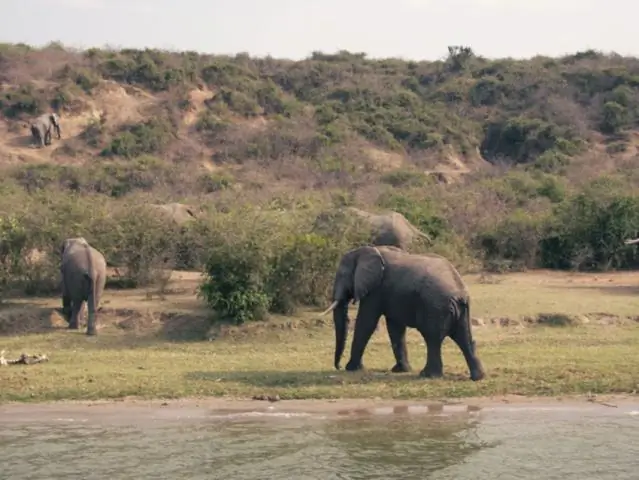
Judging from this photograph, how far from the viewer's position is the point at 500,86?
5662 centimetres

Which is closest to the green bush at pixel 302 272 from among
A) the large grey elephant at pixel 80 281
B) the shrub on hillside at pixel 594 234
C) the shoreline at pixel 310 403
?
the large grey elephant at pixel 80 281

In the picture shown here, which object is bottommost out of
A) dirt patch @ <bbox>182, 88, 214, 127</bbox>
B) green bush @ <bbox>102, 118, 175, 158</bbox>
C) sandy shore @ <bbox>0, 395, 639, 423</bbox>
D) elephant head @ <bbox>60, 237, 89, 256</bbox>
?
sandy shore @ <bbox>0, 395, 639, 423</bbox>

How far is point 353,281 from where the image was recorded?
13141 millimetres

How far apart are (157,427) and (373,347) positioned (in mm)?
4865

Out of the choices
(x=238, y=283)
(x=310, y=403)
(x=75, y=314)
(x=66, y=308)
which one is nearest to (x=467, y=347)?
(x=310, y=403)

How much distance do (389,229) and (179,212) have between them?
15.3 feet

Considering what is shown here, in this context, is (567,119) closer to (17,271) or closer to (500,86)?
(500,86)

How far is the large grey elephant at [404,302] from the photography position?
12.6m

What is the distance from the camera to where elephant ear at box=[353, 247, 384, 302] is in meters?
13.0

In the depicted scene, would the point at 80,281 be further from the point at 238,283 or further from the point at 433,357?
the point at 433,357

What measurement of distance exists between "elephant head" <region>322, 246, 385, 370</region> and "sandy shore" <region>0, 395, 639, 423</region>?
1.33m

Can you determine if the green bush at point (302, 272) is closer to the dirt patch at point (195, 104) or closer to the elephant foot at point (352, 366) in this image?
the elephant foot at point (352, 366)

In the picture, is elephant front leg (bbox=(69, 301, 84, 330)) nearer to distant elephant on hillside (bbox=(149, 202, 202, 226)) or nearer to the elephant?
distant elephant on hillside (bbox=(149, 202, 202, 226))

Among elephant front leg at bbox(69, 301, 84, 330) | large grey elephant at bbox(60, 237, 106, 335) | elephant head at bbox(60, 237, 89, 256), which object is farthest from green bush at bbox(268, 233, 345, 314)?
elephant head at bbox(60, 237, 89, 256)
